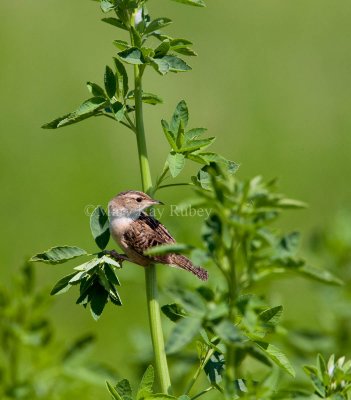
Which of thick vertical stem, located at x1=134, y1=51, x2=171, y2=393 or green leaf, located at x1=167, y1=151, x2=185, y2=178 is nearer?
thick vertical stem, located at x1=134, y1=51, x2=171, y2=393

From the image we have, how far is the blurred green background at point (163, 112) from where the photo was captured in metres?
9.20

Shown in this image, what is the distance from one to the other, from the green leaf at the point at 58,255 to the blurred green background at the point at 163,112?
467 centimetres

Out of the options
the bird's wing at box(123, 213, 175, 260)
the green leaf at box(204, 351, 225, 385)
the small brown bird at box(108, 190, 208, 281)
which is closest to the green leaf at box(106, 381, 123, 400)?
the green leaf at box(204, 351, 225, 385)

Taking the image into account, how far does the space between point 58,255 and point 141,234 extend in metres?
0.48

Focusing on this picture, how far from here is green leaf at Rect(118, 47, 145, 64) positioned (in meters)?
2.67

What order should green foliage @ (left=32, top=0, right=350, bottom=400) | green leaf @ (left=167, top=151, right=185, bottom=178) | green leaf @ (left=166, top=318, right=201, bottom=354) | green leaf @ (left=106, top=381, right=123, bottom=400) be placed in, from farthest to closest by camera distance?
green leaf @ (left=167, top=151, right=185, bottom=178) < green leaf @ (left=106, top=381, right=123, bottom=400) < green foliage @ (left=32, top=0, right=350, bottom=400) < green leaf @ (left=166, top=318, right=201, bottom=354)

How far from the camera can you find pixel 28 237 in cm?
910

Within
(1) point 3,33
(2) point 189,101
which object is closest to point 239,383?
(2) point 189,101

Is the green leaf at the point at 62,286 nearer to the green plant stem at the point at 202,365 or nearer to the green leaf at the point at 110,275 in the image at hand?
the green leaf at the point at 110,275

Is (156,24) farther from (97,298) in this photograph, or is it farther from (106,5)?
(97,298)

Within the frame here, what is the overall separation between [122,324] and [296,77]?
18.9 feet

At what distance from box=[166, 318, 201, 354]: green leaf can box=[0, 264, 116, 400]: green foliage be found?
228 cm

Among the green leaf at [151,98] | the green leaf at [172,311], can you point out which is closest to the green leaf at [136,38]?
the green leaf at [151,98]

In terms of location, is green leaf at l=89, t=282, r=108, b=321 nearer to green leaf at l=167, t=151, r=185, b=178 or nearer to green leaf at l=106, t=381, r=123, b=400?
green leaf at l=106, t=381, r=123, b=400
